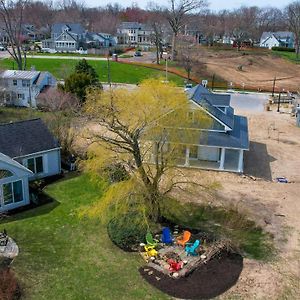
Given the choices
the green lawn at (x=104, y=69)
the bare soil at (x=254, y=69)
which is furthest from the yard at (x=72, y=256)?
the bare soil at (x=254, y=69)

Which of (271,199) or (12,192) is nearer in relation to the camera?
(12,192)

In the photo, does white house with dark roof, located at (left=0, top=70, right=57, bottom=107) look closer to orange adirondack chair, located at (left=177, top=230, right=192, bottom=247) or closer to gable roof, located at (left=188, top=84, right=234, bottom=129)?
gable roof, located at (left=188, top=84, right=234, bottom=129)

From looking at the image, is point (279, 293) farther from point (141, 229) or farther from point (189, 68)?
point (189, 68)

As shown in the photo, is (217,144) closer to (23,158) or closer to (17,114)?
(23,158)

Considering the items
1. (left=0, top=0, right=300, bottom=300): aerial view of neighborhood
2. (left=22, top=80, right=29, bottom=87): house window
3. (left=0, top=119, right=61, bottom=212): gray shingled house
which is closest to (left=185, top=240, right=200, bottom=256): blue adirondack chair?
(left=0, top=0, right=300, bottom=300): aerial view of neighborhood

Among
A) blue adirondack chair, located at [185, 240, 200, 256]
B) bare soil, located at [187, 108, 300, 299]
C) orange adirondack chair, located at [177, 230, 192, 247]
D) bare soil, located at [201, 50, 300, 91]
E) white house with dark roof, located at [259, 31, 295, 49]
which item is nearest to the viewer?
bare soil, located at [187, 108, 300, 299]

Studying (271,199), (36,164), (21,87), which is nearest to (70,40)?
(21,87)
